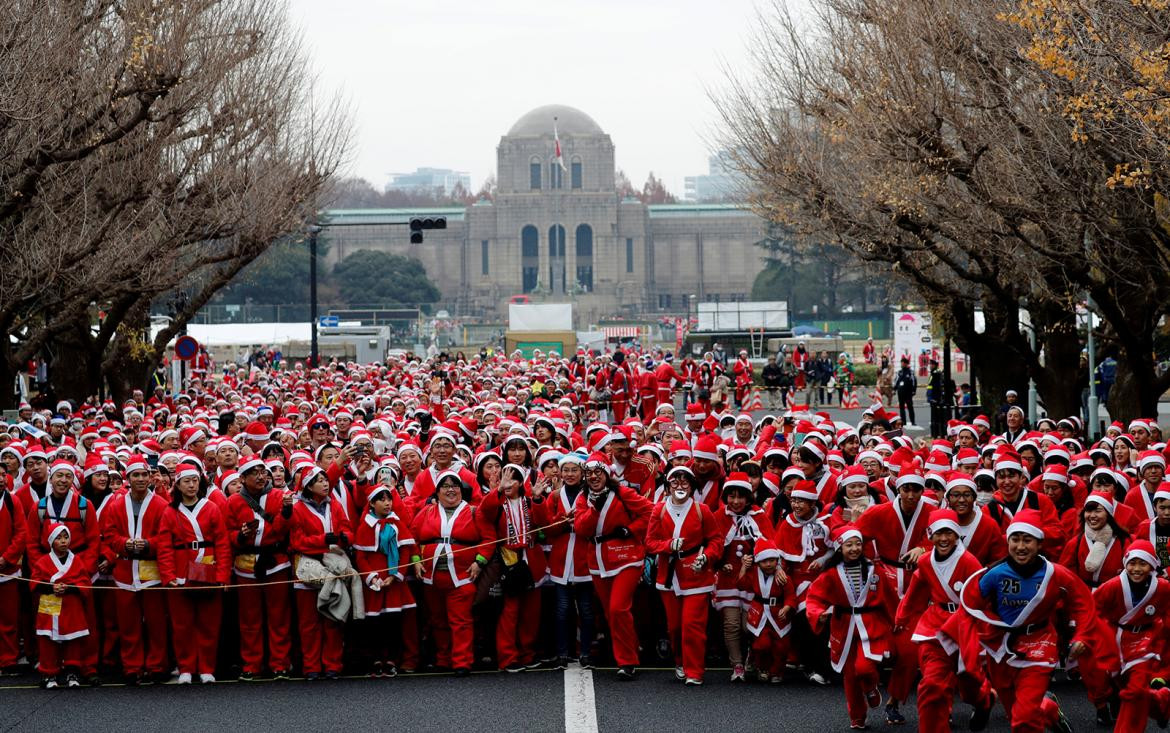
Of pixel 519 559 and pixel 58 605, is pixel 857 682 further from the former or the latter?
pixel 58 605

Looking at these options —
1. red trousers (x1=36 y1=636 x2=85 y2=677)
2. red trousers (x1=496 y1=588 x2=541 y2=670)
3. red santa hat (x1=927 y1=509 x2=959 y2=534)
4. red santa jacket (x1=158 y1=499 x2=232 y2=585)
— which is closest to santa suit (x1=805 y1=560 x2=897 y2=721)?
red santa hat (x1=927 y1=509 x2=959 y2=534)

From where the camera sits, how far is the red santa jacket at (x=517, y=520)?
11312 mm

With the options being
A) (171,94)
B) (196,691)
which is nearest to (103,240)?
(171,94)

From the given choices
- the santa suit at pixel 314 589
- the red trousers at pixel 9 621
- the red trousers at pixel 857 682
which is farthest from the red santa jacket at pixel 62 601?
the red trousers at pixel 857 682

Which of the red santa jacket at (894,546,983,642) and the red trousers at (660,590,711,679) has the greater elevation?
the red santa jacket at (894,546,983,642)

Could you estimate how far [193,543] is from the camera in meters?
11.1

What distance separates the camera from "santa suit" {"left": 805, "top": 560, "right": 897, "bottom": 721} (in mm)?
9289

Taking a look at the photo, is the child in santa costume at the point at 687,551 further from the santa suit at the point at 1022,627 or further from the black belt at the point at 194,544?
the black belt at the point at 194,544

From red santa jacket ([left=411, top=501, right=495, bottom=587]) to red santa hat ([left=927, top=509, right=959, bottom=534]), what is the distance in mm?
3542

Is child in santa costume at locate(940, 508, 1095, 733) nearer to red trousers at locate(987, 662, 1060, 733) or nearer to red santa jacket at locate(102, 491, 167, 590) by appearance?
red trousers at locate(987, 662, 1060, 733)

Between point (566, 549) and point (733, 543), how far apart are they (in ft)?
4.14

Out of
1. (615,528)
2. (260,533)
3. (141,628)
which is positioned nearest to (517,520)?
(615,528)

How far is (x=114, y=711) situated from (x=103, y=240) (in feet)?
41.2

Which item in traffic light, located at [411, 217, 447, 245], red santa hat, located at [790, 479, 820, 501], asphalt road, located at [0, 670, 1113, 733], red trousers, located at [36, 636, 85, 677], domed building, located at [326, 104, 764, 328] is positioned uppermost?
domed building, located at [326, 104, 764, 328]
